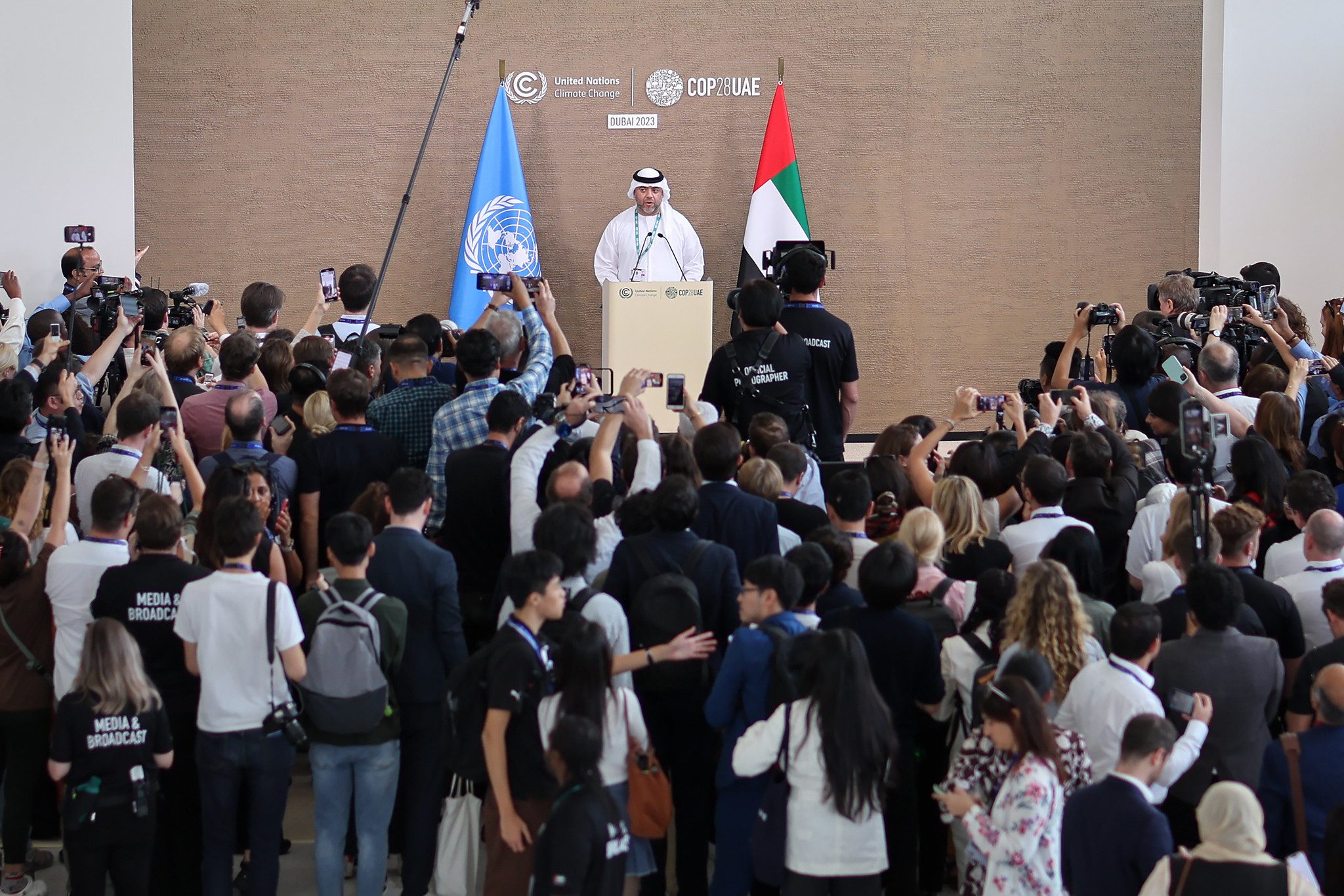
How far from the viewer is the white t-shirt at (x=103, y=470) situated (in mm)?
4352

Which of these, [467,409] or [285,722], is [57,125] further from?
[285,722]

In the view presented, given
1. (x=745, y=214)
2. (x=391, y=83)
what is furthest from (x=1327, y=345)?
(x=391, y=83)

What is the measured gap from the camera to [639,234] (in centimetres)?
866

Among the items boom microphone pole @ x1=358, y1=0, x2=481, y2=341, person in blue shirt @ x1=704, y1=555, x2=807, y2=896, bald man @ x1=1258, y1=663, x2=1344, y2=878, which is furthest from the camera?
boom microphone pole @ x1=358, y1=0, x2=481, y2=341

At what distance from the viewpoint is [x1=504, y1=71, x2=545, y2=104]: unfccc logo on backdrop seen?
29.2ft

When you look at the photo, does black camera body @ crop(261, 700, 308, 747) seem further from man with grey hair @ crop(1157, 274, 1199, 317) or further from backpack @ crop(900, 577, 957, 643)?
man with grey hair @ crop(1157, 274, 1199, 317)

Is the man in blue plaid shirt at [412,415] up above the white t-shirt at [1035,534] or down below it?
above

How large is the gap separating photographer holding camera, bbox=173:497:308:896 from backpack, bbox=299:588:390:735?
5 centimetres

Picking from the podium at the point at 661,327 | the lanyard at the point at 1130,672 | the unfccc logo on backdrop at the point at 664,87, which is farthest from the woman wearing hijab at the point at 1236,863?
the unfccc logo on backdrop at the point at 664,87

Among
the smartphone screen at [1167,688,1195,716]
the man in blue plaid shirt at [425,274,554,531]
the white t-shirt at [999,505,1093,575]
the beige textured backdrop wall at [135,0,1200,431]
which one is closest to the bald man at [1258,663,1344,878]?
the smartphone screen at [1167,688,1195,716]

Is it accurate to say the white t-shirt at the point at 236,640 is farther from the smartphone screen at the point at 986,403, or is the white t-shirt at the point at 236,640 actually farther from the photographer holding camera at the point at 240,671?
the smartphone screen at the point at 986,403

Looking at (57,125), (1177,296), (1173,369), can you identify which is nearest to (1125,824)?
(1173,369)

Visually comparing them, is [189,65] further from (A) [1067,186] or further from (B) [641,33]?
(A) [1067,186]

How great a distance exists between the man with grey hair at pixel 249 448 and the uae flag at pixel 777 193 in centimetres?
468
